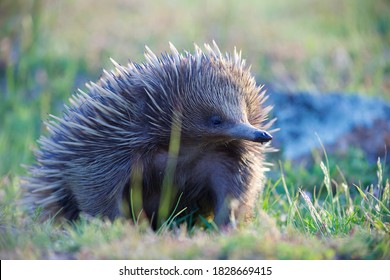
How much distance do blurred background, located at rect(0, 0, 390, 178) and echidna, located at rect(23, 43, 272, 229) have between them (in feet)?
7.70

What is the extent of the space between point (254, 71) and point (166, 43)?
4.77ft

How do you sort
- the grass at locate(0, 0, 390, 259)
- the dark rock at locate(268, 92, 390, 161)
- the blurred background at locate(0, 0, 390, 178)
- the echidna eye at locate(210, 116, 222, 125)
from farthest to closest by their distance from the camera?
the blurred background at locate(0, 0, 390, 178)
the dark rock at locate(268, 92, 390, 161)
the echidna eye at locate(210, 116, 222, 125)
the grass at locate(0, 0, 390, 259)

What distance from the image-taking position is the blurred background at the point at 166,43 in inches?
318

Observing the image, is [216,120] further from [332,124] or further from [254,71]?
[254,71]

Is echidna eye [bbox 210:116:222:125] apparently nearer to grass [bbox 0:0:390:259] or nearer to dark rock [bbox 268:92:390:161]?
grass [bbox 0:0:390:259]

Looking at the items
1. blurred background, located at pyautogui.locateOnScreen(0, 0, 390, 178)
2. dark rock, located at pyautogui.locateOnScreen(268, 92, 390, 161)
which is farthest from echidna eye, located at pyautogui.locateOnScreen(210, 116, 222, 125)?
blurred background, located at pyautogui.locateOnScreen(0, 0, 390, 178)

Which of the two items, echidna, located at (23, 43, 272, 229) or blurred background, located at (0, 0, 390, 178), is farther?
blurred background, located at (0, 0, 390, 178)

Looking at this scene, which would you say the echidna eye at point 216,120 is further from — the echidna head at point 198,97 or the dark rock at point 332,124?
the dark rock at point 332,124

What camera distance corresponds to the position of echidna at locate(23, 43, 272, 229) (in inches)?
166

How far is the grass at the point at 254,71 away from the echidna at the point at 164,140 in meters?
0.23

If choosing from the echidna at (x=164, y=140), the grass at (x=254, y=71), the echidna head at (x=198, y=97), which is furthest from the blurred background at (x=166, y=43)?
the echidna head at (x=198, y=97)

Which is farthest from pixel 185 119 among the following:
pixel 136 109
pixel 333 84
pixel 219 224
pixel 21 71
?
pixel 21 71

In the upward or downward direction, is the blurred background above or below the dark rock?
above
